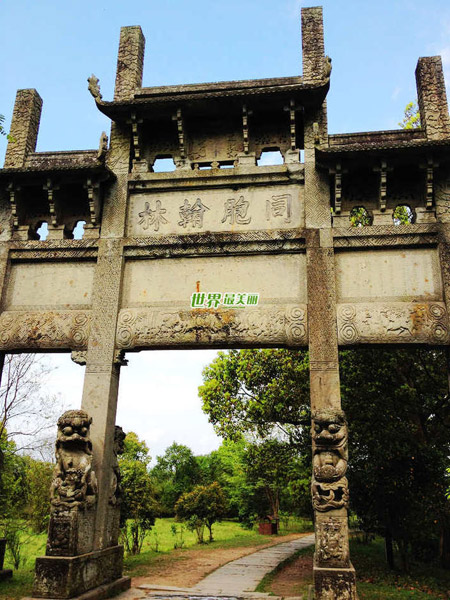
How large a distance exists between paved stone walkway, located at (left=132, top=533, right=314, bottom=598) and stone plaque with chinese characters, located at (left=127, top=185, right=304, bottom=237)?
634 cm

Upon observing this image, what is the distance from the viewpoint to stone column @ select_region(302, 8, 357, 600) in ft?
22.1

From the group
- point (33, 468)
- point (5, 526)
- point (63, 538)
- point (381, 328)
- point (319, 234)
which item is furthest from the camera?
point (33, 468)

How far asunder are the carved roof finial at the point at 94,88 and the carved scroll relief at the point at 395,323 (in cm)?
616

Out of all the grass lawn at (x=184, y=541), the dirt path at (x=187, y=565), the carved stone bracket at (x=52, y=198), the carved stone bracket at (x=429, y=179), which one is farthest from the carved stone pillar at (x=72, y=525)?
the carved stone bracket at (x=429, y=179)

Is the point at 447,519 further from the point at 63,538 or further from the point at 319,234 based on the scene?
the point at 63,538

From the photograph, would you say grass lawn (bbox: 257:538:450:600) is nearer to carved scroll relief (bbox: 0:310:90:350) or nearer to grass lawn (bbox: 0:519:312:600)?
grass lawn (bbox: 0:519:312:600)

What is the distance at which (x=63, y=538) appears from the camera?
6934mm

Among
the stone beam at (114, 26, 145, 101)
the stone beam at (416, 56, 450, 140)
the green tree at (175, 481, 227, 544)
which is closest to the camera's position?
the stone beam at (416, 56, 450, 140)

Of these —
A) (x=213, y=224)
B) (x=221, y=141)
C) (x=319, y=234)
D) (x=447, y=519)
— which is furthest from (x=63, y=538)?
(x=447, y=519)

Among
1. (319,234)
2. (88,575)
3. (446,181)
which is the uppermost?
(446,181)

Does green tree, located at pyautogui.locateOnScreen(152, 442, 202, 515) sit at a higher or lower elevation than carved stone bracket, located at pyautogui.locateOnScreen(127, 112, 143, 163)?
lower

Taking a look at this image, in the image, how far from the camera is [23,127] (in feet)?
33.6

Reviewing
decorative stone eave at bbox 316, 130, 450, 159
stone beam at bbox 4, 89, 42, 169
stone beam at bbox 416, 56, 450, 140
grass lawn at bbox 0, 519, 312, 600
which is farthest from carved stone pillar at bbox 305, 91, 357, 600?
stone beam at bbox 4, 89, 42, 169

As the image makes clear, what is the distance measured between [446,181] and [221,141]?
4.22 meters
